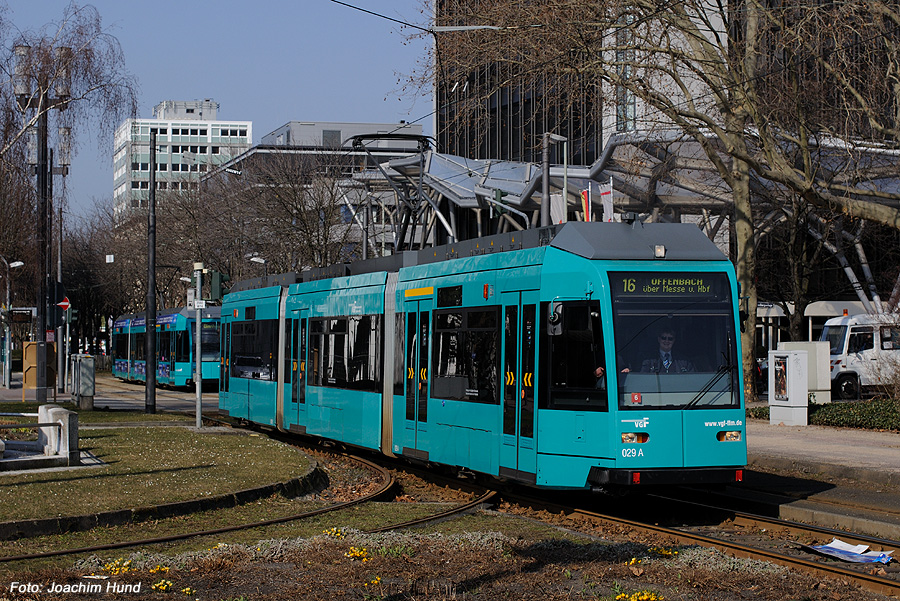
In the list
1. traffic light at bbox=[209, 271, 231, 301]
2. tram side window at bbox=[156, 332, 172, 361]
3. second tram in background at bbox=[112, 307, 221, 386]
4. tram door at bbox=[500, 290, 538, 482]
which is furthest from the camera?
tram side window at bbox=[156, 332, 172, 361]

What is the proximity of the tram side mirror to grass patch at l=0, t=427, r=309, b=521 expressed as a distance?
14.0 feet

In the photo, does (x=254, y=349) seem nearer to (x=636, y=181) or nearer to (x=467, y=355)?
(x=467, y=355)

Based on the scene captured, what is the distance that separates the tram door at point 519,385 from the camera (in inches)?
493

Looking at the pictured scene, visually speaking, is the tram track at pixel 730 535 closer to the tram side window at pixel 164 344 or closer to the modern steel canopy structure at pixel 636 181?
the modern steel canopy structure at pixel 636 181

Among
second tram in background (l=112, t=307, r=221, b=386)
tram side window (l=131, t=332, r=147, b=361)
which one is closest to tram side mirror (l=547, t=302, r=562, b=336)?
second tram in background (l=112, t=307, r=221, b=386)

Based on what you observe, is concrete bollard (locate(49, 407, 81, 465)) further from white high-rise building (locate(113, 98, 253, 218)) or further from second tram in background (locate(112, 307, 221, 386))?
white high-rise building (locate(113, 98, 253, 218))

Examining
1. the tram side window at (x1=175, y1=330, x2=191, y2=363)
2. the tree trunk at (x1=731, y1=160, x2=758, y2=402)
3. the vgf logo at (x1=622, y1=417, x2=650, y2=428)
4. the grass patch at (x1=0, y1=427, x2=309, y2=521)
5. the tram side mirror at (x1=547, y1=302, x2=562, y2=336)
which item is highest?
the tree trunk at (x1=731, y1=160, x2=758, y2=402)

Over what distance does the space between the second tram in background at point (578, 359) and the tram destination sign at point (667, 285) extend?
0.01 m

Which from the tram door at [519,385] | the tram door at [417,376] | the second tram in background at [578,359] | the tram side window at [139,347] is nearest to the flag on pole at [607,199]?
the second tram in background at [578,359]

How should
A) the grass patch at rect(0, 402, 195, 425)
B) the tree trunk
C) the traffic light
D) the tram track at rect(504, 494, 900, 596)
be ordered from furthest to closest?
1. the tree trunk
2. the grass patch at rect(0, 402, 195, 425)
3. the traffic light
4. the tram track at rect(504, 494, 900, 596)

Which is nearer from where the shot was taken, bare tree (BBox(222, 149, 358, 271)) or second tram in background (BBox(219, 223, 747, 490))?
second tram in background (BBox(219, 223, 747, 490))

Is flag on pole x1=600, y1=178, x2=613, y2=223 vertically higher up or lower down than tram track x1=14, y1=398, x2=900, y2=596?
higher up

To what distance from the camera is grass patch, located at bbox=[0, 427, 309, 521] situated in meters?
11.8

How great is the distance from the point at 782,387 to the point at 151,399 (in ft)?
53.2
